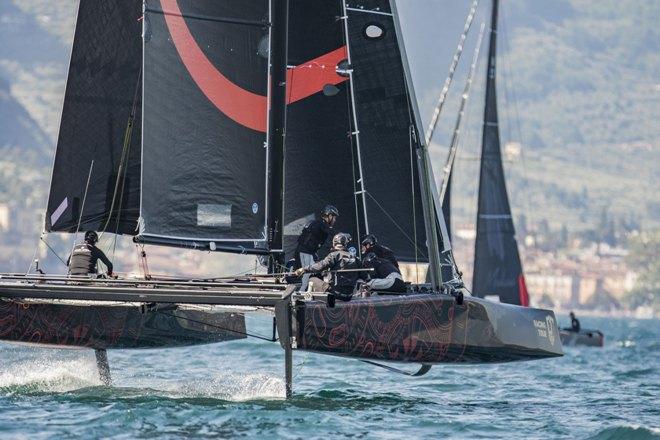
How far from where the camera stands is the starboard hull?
1686 cm

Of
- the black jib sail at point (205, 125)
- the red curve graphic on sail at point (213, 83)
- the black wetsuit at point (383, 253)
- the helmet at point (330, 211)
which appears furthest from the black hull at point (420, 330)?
the red curve graphic on sail at point (213, 83)

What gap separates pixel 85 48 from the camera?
18.0 m

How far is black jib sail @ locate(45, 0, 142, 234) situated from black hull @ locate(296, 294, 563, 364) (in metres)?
3.04

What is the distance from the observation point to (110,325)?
1734 cm

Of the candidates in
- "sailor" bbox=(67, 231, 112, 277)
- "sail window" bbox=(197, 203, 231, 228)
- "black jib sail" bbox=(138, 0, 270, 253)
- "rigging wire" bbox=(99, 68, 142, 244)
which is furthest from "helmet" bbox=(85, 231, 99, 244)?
"sail window" bbox=(197, 203, 231, 228)

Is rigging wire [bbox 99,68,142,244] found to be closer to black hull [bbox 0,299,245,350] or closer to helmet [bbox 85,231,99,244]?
helmet [bbox 85,231,99,244]

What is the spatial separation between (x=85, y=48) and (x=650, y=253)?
604 feet

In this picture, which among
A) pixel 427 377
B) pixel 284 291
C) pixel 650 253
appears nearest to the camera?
pixel 284 291

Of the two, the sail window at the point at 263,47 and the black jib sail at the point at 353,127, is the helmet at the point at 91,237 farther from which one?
the black jib sail at the point at 353,127

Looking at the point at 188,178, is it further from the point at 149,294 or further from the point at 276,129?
the point at 149,294

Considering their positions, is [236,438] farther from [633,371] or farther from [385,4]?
[633,371]

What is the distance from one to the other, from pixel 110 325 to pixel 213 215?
5.15ft

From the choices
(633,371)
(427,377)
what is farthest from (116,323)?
(633,371)

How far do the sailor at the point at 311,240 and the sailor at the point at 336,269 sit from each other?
2.99 feet
